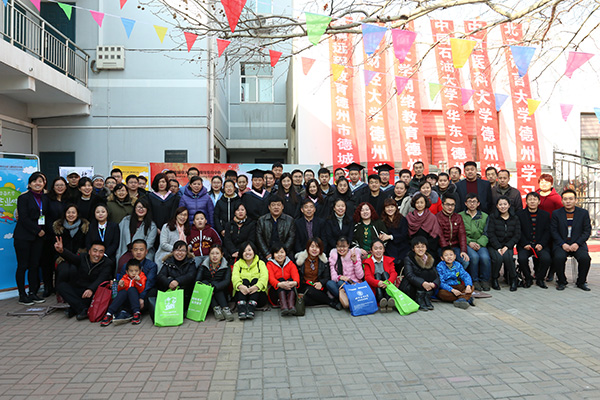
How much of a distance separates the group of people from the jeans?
0.05 feet

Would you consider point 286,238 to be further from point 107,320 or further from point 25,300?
point 25,300

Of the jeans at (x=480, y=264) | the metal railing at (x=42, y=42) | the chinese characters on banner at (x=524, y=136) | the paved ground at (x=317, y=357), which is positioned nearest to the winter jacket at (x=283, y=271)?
the paved ground at (x=317, y=357)

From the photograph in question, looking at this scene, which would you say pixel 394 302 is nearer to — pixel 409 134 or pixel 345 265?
pixel 345 265

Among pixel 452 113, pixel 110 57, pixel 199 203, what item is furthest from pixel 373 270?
pixel 110 57

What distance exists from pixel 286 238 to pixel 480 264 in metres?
3.27

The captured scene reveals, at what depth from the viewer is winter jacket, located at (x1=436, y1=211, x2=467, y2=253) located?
6.40 meters

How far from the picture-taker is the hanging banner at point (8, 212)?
243 inches

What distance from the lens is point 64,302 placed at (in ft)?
18.5

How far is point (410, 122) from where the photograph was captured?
11469mm

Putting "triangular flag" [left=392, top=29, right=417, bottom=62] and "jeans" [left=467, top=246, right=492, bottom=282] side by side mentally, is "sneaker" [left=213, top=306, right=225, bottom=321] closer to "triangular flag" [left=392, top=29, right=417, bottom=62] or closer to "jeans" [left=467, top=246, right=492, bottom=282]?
"jeans" [left=467, top=246, right=492, bottom=282]

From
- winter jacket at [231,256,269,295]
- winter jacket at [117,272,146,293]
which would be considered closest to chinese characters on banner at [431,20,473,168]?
winter jacket at [231,256,269,295]

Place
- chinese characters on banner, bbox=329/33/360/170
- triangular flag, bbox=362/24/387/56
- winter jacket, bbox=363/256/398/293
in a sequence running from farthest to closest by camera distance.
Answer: chinese characters on banner, bbox=329/33/360/170 → triangular flag, bbox=362/24/387/56 → winter jacket, bbox=363/256/398/293

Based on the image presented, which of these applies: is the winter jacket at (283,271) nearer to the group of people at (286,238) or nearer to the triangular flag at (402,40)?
the group of people at (286,238)

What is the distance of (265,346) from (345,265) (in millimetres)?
1927
